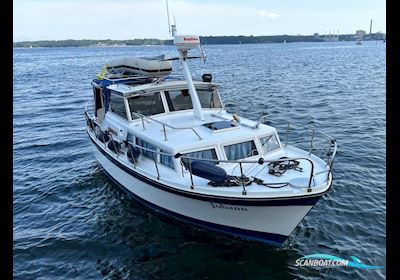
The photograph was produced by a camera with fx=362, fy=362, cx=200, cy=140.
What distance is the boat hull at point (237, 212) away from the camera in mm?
9508

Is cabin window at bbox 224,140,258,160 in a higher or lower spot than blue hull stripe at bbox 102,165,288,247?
higher

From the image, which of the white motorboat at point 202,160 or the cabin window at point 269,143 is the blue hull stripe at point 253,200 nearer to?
the white motorboat at point 202,160

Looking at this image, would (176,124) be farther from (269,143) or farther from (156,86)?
(269,143)

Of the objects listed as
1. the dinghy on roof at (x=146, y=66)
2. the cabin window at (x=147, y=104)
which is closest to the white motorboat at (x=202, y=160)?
the cabin window at (x=147, y=104)

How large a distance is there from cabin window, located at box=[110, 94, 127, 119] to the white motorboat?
4cm

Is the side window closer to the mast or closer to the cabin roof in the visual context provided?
the cabin roof

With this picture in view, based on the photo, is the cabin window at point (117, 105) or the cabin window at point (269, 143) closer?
the cabin window at point (269, 143)

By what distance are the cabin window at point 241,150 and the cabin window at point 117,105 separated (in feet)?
16.2

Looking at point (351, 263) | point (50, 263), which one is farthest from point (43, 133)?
point (351, 263)

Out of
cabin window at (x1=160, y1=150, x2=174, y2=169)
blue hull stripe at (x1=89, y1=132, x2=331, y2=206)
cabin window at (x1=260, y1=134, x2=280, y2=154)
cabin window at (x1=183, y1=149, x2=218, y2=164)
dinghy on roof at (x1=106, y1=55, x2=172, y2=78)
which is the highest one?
dinghy on roof at (x1=106, y1=55, x2=172, y2=78)

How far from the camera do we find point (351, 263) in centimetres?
1017

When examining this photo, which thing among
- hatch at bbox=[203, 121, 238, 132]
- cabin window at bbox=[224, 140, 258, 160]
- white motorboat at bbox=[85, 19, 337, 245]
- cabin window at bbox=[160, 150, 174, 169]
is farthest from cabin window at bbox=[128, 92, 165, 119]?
cabin window at bbox=[224, 140, 258, 160]

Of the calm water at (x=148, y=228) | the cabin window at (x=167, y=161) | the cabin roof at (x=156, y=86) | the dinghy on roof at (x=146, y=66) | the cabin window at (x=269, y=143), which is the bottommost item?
the calm water at (x=148, y=228)

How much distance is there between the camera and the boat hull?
9508mm
